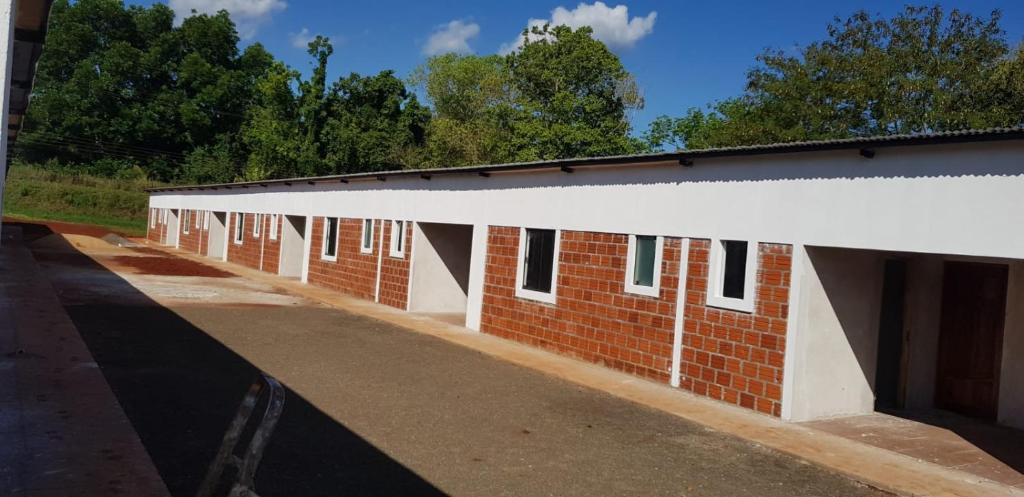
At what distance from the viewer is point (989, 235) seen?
723 cm

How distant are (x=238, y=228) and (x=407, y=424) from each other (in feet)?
82.9

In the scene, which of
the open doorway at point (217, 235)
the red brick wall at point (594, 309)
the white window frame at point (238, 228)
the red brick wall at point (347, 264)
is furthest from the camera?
the open doorway at point (217, 235)

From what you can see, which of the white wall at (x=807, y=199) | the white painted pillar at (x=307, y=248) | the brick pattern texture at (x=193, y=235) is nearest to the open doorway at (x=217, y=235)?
the brick pattern texture at (x=193, y=235)

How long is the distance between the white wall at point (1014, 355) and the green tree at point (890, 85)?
1643cm

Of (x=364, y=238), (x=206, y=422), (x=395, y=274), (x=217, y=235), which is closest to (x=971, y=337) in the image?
(x=206, y=422)

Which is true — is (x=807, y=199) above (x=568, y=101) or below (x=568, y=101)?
below

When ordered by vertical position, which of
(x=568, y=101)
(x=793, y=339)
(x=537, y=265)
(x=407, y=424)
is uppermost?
(x=568, y=101)

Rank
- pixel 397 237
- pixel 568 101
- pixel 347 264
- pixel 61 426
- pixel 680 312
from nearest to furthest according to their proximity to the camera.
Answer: pixel 61 426 < pixel 680 312 < pixel 397 237 < pixel 347 264 < pixel 568 101

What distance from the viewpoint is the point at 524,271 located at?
1389 cm

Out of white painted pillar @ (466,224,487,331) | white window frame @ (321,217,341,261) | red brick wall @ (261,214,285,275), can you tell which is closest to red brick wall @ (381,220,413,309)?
white painted pillar @ (466,224,487,331)

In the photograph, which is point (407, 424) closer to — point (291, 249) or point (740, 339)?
point (740, 339)

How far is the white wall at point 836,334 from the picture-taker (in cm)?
885

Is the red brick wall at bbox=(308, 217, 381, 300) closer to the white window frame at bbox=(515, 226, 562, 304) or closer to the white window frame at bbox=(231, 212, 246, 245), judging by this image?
the white window frame at bbox=(515, 226, 562, 304)

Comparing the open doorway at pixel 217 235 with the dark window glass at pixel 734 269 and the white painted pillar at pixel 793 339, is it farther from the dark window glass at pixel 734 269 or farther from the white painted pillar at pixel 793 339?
the white painted pillar at pixel 793 339
